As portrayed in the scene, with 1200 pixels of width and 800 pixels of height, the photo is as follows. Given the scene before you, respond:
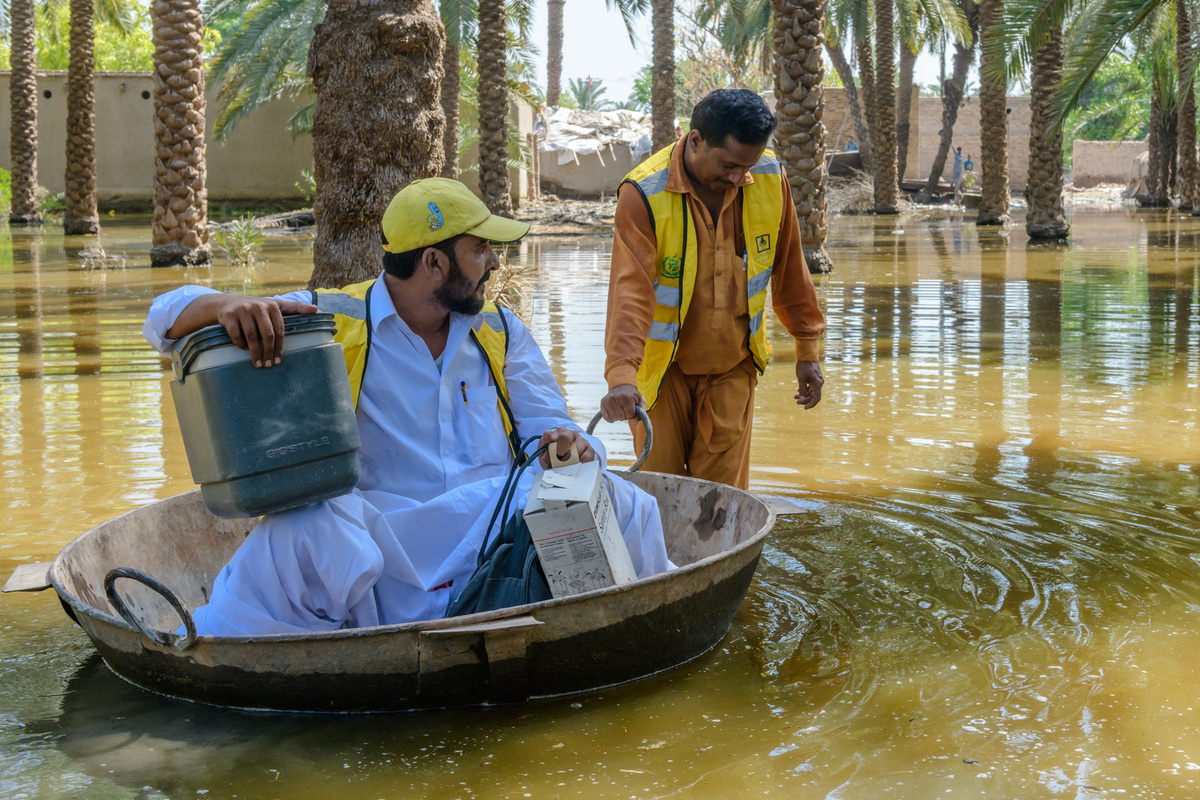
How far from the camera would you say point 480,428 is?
356 centimetres

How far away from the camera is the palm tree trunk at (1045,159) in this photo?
18.0 m

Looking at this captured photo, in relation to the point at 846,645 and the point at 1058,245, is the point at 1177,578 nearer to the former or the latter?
the point at 846,645

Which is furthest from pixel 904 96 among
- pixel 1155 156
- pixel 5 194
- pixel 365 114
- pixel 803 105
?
pixel 365 114

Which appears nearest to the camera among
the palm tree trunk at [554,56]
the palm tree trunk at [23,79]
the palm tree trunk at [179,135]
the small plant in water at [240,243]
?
the palm tree trunk at [179,135]

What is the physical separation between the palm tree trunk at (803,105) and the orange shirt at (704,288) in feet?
31.4

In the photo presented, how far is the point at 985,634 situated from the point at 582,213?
2329 centimetres

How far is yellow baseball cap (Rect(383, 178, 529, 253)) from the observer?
3.37 meters

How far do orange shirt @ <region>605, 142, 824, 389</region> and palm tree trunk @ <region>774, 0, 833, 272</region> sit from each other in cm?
956

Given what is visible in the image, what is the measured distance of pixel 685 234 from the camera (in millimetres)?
4066

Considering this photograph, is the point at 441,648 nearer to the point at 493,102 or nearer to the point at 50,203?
the point at 493,102

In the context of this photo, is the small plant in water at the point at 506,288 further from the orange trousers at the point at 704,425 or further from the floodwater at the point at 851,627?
the orange trousers at the point at 704,425

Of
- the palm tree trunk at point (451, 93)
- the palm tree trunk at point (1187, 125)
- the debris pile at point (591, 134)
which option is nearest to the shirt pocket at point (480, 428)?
the palm tree trunk at point (451, 93)

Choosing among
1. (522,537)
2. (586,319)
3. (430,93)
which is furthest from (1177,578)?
(586,319)

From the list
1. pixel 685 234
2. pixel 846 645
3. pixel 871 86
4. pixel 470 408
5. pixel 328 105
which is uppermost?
pixel 871 86
